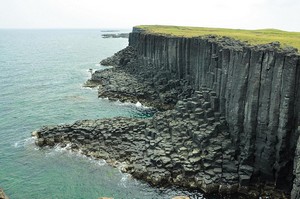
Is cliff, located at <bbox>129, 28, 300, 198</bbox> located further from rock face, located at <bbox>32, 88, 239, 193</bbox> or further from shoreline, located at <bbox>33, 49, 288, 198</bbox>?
rock face, located at <bbox>32, 88, 239, 193</bbox>

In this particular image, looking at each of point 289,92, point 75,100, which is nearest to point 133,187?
point 289,92

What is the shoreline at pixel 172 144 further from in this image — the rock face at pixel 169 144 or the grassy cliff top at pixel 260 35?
the grassy cliff top at pixel 260 35

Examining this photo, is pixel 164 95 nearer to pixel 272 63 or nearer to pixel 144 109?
pixel 144 109

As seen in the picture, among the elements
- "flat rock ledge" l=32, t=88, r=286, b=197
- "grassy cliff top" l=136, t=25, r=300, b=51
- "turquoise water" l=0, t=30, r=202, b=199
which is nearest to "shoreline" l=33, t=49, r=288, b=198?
"flat rock ledge" l=32, t=88, r=286, b=197

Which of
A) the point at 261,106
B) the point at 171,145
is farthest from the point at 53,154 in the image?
the point at 261,106

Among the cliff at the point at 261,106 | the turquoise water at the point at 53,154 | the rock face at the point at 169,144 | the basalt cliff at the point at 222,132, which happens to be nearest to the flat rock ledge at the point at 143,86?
the turquoise water at the point at 53,154

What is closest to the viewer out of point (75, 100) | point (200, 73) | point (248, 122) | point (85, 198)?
point (85, 198)
